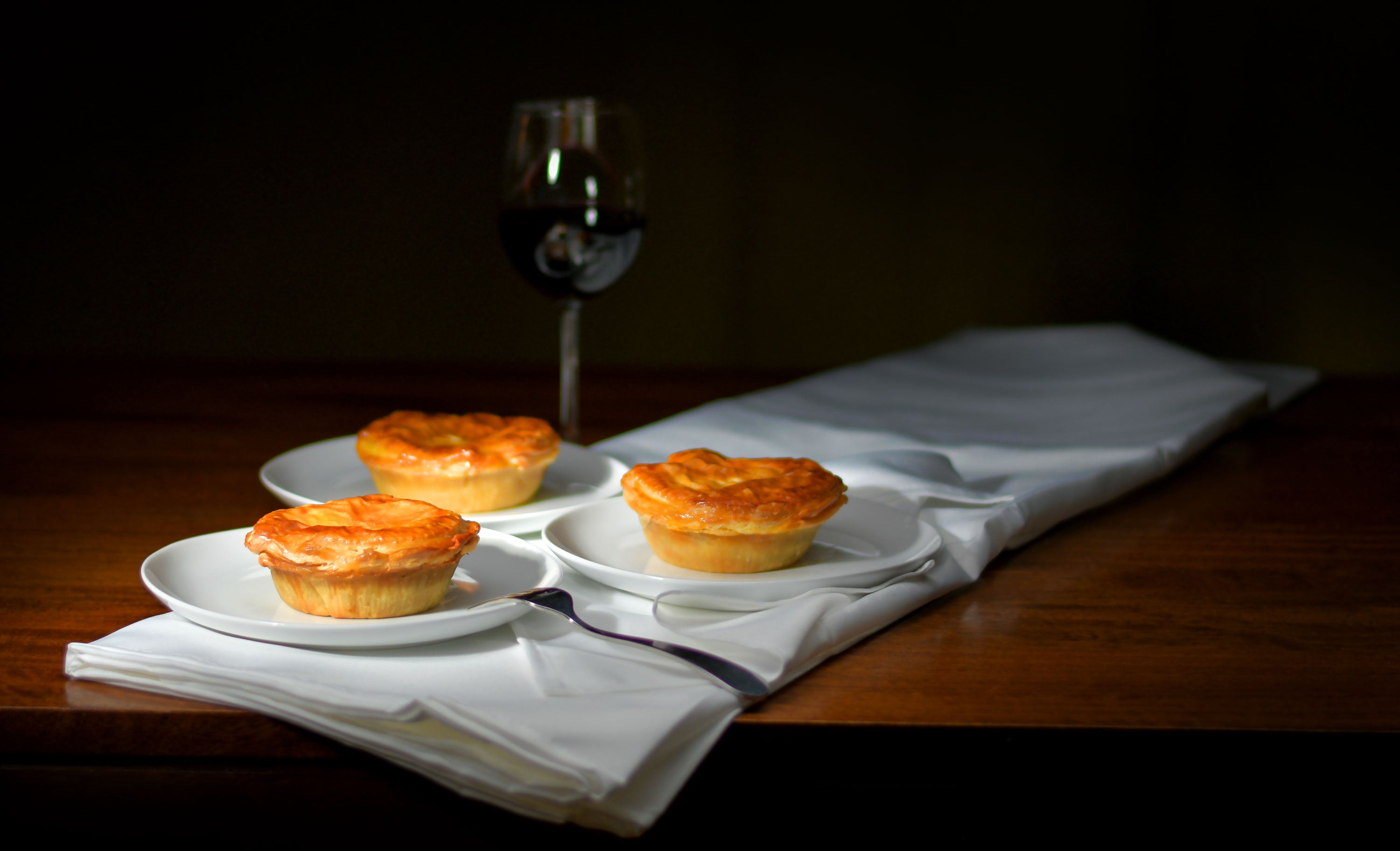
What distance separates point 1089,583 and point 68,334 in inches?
160

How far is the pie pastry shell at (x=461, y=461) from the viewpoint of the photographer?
90 cm

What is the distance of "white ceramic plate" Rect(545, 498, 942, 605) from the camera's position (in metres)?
0.70

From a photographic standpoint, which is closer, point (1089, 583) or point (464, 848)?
point (464, 848)

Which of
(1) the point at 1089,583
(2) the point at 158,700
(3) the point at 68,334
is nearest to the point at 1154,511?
(1) the point at 1089,583

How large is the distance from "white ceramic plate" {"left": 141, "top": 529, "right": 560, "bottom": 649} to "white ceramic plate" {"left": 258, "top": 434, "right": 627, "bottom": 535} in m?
0.08

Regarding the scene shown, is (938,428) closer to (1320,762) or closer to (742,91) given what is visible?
(1320,762)

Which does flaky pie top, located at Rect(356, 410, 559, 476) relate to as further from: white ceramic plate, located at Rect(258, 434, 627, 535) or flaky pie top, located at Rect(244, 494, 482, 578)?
flaky pie top, located at Rect(244, 494, 482, 578)

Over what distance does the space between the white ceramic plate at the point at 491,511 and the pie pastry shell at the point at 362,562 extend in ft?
0.54

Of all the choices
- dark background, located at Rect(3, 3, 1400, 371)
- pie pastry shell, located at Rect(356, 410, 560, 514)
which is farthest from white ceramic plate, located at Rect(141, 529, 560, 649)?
dark background, located at Rect(3, 3, 1400, 371)

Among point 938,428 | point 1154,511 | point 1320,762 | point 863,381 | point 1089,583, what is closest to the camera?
point 1320,762

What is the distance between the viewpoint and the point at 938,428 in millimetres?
1346

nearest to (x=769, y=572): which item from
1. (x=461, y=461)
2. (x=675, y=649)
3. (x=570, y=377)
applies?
(x=675, y=649)

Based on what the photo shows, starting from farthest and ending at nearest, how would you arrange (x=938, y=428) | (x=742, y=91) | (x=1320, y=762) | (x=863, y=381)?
(x=742, y=91)
(x=863, y=381)
(x=938, y=428)
(x=1320, y=762)

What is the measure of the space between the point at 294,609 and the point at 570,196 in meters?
0.61
